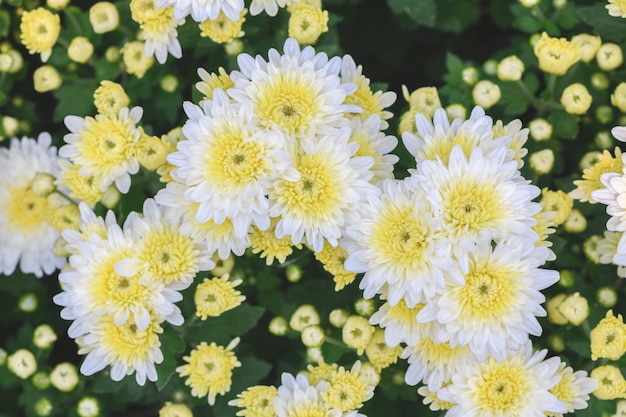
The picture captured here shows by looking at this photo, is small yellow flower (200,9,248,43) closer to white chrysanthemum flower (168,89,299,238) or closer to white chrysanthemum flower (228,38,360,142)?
white chrysanthemum flower (228,38,360,142)

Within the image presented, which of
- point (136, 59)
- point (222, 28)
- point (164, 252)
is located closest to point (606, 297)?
point (164, 252)

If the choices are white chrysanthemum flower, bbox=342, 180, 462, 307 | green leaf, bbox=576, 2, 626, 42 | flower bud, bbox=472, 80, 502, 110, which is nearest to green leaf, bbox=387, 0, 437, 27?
flower bud, bbox=472, 80, 502, 110

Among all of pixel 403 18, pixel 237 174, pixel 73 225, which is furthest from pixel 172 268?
pixel 403 18

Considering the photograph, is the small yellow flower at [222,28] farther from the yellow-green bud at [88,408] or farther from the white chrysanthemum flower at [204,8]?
the yellow-green bud at [88,408]

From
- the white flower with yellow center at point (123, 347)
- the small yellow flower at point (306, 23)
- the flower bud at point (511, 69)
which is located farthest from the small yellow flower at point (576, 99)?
the white flower with yellow center at point (123, 347)

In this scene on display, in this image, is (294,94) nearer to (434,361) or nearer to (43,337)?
(434,361)

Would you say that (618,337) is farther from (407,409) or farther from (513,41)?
(513,41)
